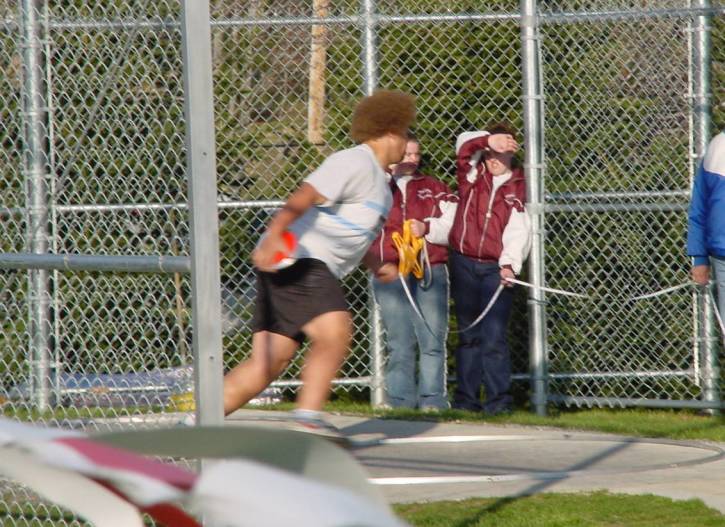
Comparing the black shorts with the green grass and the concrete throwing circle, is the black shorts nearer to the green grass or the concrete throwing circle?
the green grass

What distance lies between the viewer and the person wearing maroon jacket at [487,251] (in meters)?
10.1

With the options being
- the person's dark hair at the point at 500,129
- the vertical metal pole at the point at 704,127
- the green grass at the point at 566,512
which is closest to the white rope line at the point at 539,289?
the vertical metal pole at the point at 704,127

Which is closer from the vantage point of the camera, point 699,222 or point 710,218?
point 710,218

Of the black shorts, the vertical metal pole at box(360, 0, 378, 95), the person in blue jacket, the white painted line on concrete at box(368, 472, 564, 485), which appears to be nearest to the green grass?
the white painted line on concrete at box(368, 472, 564, 485)

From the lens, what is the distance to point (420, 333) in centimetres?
1033

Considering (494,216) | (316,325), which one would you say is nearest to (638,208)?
(494,216)

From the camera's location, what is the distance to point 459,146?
33.4ft

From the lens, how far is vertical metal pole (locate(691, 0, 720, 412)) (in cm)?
978

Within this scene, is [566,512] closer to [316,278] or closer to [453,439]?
[316,278]

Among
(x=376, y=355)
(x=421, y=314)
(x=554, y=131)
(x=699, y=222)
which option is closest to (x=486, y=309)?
(x=421, y=314)

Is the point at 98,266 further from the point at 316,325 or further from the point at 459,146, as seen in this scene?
the point at 459,146

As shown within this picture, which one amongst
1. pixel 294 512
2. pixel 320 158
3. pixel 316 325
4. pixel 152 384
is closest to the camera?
pixel 294 512

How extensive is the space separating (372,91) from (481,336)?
205 centimetres

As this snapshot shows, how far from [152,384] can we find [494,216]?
5.40 meters
